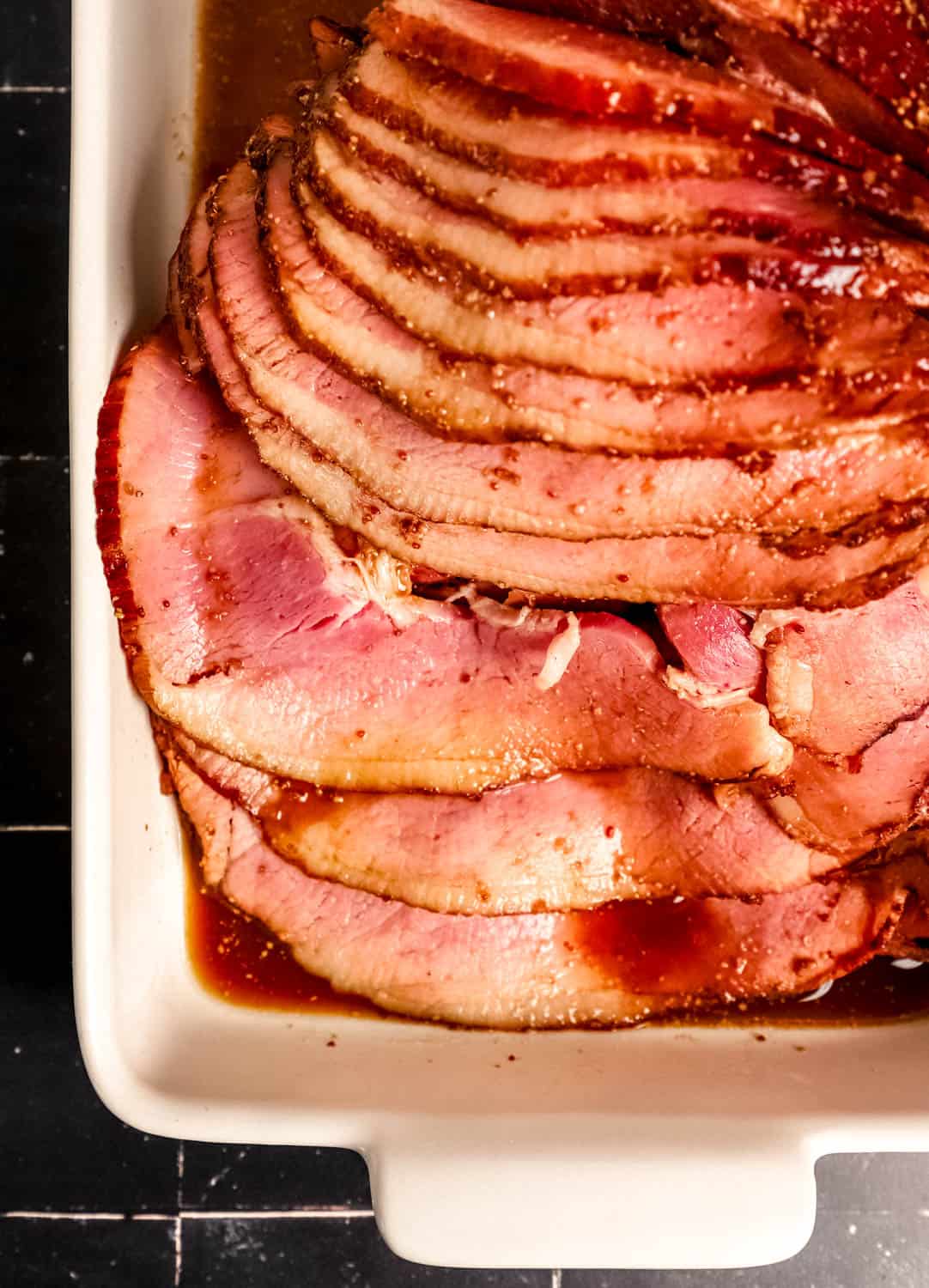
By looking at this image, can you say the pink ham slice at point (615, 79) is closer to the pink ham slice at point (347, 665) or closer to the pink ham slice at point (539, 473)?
the pink ham slice at point (539, 473)

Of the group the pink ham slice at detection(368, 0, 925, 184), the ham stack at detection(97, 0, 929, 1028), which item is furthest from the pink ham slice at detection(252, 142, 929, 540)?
the pink ham slice at detection(368, 0, 925, 184)

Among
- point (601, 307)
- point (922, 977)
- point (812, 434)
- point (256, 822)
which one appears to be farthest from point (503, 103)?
point (922, 977)

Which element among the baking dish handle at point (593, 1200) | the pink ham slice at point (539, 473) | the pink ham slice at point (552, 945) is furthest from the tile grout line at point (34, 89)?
the baking dish handle at point (593, 1200)

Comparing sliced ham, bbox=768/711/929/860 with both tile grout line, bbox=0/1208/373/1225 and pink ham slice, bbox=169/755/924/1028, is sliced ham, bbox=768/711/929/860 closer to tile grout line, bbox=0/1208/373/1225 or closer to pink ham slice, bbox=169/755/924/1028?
pink ham slice, bbox=169/755/924/1028

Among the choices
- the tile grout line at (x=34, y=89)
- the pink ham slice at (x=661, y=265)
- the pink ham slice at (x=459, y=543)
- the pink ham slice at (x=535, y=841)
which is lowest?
the pink ham slice at (x=535, y=841)

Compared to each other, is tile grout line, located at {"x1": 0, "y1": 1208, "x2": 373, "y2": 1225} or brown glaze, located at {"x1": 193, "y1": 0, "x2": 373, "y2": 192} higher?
brown glaze, located at {"x1": 193, "y1": 0, "x2": 373, "y2": 192}

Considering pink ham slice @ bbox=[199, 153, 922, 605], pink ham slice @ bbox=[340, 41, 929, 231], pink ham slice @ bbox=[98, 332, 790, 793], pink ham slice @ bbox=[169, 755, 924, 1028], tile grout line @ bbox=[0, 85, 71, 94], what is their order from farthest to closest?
1. tile grout line @ bbox=[0, 85, 71, 94]
2. pink ham slice @ bbox=[169, 755, 924, 1028]
3. pink ham slice @ bbox=[98, 332, 790, 793]
4. pink ham slice @ bbox=[199, 153, 922, 605]
5. pink ham slice @ bbox=[340, 41, 929, 231]
